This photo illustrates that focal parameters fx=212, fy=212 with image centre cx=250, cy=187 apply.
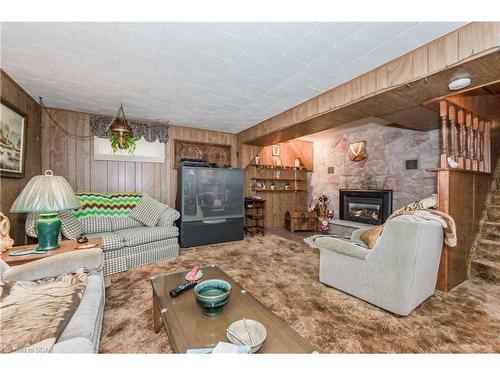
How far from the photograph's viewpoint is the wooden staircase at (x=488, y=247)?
8.07 feet

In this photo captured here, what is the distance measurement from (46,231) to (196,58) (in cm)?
206

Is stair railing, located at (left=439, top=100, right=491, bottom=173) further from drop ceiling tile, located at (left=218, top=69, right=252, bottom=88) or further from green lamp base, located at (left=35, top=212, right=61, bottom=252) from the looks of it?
green lamp base, located at (left=35, top=212, right=61, bottom=252)

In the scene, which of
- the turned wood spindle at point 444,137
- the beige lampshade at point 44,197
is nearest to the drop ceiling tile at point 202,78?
the beige lampshade at point 44,197

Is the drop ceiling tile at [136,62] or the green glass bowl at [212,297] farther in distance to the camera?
the drop ceiling tile at [136,62]

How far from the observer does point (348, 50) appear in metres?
1.89

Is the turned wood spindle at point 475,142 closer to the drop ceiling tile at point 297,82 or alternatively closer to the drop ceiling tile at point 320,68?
the drop ceiling tile at point 320,68

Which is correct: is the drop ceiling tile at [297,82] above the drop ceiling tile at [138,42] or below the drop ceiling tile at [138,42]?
above

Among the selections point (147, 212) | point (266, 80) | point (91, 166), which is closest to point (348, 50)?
point (266, 80)

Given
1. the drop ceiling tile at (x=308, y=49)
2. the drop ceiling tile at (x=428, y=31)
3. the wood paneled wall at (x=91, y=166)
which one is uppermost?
the drop ceiling tile at (x=308, y=49)

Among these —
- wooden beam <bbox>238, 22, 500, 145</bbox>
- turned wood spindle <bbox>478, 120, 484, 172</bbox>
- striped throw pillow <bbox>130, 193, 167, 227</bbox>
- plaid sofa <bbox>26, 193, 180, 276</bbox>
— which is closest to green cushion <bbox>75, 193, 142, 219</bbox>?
plaid sofa <bbox>26, 193, 180, 276</bbox>

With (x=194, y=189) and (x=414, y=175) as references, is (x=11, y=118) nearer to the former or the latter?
(x=194, y=189)

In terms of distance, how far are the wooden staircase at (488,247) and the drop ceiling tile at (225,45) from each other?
3.59 metres

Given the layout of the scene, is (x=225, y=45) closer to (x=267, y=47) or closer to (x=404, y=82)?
(x=267, y=47)

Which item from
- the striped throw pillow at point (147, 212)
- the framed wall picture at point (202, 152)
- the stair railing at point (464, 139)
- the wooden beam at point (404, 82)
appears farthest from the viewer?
the framed wall picture at point (202, 152)
